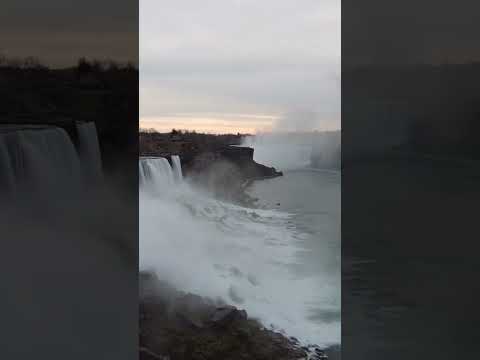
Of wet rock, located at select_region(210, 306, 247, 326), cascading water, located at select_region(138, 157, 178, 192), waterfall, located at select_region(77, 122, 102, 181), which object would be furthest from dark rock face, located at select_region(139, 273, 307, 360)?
waterfall, located at select_region(77, 122, 102, 181)

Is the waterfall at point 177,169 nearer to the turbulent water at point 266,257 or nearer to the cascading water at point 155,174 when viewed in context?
the cascading water at point 155,174

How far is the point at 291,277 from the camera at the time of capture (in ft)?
13.5

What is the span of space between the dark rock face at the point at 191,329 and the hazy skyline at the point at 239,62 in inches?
50.5

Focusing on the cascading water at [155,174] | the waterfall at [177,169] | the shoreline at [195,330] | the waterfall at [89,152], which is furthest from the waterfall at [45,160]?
the shoreline at [195,330]

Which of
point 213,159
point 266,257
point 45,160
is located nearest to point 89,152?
point 45,160

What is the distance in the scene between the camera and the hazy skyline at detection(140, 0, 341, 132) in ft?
13.4

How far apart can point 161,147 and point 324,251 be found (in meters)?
1.44

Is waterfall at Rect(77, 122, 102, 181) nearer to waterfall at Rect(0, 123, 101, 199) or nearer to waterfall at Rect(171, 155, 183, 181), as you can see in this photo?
waterfall at Rect(0, 123, 101, 199)

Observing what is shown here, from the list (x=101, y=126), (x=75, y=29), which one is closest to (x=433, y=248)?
(x=101, y=126)

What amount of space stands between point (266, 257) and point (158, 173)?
1023mm

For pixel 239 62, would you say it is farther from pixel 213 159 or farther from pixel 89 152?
pixel 89 152

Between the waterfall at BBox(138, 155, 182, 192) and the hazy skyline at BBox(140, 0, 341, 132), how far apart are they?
0.88 feet

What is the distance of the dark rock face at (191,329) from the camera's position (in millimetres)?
4137

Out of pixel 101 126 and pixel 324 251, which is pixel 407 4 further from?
pixel 101 126
